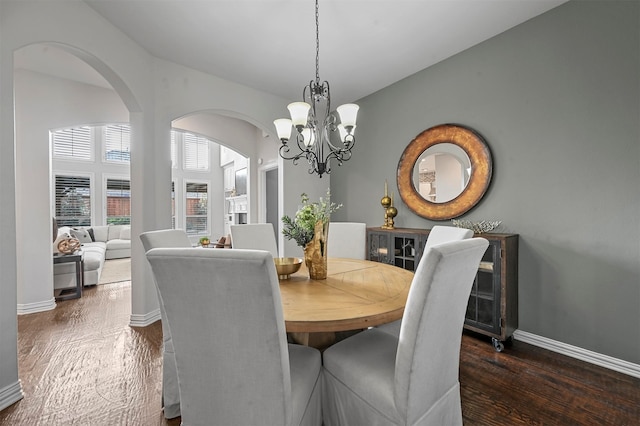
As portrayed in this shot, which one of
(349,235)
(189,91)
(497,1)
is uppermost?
(497,1)

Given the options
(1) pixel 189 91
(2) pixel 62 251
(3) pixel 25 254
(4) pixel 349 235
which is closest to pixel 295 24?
(1) pixel 189 91

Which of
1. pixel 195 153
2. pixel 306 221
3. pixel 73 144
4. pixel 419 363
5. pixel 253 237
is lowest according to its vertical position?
pixel 419 363

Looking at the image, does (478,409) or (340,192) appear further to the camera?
(340,192)

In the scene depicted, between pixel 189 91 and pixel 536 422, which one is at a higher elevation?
pixel 189 91

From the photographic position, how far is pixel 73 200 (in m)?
7.20

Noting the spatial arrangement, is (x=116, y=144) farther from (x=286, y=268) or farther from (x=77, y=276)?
(x=286, y=268)

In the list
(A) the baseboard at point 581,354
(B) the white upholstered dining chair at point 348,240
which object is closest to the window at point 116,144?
(B) the white upholstered dining chair at point 348,240

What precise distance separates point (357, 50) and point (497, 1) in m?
1.20

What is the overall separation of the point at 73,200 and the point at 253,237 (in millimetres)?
7130

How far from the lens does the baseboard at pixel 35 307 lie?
10.6 feet

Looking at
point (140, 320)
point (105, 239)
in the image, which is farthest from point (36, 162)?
point (105, 239)

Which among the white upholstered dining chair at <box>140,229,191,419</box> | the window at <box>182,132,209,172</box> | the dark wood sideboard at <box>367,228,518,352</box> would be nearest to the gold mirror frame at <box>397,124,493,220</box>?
the dark wood sideboard at <box>367,228,518,352</box>

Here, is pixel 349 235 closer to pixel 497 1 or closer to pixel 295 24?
pixel 295 24

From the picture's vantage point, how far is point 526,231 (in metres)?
2.54
